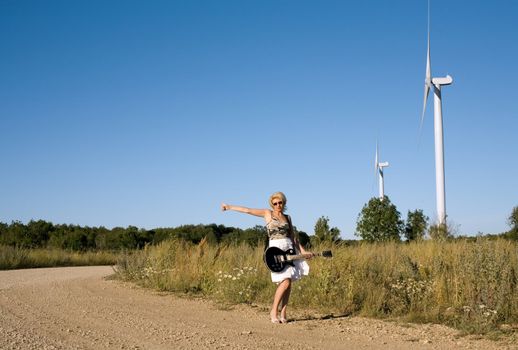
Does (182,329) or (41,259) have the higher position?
(41,259)

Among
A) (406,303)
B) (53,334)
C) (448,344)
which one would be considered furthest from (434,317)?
(53,334)

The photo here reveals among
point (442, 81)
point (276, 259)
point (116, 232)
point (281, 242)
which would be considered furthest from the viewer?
point (116, 232)

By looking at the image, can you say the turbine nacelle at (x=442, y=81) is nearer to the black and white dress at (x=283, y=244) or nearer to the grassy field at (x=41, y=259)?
the grassy field at (x=41, y=259)

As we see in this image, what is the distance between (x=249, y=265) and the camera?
46.1 ft

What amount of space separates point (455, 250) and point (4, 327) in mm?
8603

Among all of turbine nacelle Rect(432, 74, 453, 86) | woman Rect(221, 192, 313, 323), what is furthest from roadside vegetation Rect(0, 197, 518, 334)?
turbine nacelle Rect(432, 74, 453, 86)

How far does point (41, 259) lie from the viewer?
2850cm

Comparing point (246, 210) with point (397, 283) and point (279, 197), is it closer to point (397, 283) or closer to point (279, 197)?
point (279, 197)

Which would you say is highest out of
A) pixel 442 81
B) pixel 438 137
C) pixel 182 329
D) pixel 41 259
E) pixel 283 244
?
pixel 442 81

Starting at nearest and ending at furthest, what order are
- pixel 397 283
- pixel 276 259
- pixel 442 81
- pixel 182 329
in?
pixel 182 329 < pixel 276 259 < pixel 397 283 < pixel 442 81

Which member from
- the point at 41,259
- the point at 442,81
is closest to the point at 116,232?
the point at 41,259

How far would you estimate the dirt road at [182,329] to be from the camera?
7777 millimetres

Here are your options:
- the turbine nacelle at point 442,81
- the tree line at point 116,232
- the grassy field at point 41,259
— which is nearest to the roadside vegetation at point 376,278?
the grassy field at point 41,259

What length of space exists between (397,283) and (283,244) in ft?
9.04
